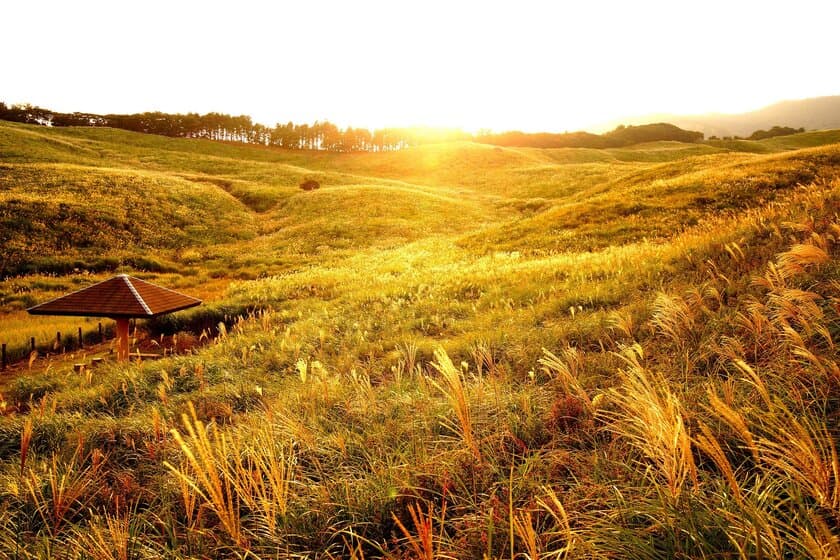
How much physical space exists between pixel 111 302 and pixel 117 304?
0.55ft

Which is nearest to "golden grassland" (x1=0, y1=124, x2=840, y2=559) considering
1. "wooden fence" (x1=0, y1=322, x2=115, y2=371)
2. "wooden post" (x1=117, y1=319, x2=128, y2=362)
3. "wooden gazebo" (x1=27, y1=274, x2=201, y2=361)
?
"wooden post" (x1=117, y1=319, x2=128, y2=362)

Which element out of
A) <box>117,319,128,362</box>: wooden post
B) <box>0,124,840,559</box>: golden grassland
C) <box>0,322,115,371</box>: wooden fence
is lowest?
<box>0,322,115,371</box>: wooden fence

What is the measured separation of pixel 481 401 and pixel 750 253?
17.8ft

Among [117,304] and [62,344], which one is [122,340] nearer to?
[117,304]

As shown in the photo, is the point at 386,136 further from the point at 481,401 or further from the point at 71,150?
the point at 481,401

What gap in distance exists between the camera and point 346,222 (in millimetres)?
35188

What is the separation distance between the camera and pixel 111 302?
24.5 feet

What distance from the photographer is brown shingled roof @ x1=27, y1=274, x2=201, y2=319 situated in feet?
24.0

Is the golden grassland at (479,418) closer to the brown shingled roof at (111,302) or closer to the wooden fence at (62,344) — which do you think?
the brown shingled roof at (111,302)

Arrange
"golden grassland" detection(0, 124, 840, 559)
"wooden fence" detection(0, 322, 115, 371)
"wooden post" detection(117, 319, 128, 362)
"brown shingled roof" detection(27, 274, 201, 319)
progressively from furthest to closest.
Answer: "wooden fence" detection(0, 322, 115, 371) < "wooden post" detection(117, 319, 128, 362) < "brown shingled roof" detection(27, 274, 201, 319) < "golden grassland" detection(0, 124, 840, 559)

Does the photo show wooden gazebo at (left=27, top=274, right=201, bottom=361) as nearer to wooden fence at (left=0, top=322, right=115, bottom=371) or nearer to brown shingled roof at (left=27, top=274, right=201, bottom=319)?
brown shingled roof at (left=27, top=274, right=201, bottom=319)

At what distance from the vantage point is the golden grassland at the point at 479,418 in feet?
6.53

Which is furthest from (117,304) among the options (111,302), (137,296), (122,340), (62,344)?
(62,344)

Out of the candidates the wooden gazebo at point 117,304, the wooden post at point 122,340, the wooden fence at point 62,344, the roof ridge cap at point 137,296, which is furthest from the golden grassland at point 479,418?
the wooden fence at point 62,344
